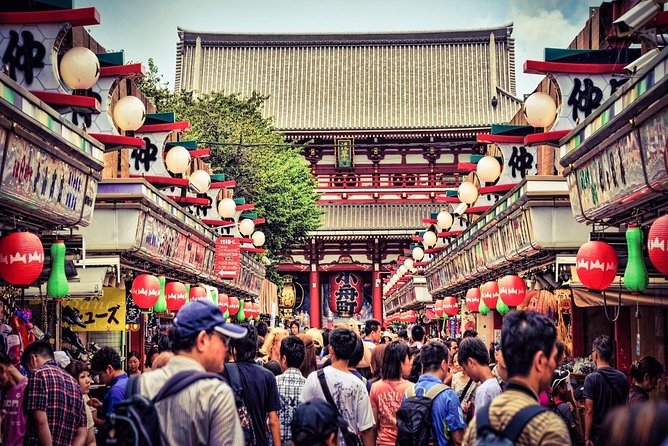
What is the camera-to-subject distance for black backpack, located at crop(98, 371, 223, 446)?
4453mm

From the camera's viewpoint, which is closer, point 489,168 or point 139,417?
point 139,417

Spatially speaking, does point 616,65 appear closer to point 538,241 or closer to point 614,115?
point 538,241

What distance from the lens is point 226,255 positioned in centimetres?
2119

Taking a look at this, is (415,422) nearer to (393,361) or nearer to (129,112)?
(393,361)

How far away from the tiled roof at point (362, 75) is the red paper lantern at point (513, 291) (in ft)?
99.1

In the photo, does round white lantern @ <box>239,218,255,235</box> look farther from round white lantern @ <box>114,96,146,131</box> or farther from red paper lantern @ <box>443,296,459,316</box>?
round white lantern @ <box>114,96,146,131</box>

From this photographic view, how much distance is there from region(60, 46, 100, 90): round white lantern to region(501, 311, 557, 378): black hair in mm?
7635

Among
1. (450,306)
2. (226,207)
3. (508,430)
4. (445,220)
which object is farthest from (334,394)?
(450,306)

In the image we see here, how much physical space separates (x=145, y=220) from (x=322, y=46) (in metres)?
37.1

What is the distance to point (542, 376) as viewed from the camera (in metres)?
4.43

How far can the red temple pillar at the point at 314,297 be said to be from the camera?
4759 centimetres

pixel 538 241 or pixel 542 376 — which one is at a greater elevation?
pixel 538 241

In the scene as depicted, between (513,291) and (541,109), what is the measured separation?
10.3 feet

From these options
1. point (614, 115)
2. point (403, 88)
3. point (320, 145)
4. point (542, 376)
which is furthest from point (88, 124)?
point (403, 88)
